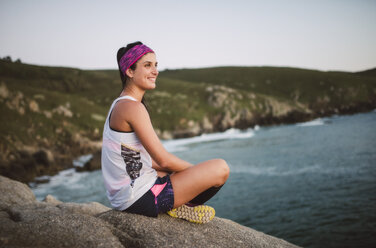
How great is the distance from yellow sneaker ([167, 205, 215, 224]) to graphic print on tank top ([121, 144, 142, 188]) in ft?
A: 4.26

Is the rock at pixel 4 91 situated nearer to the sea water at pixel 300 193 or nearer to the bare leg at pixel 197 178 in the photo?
the sea water at pixel 300 193

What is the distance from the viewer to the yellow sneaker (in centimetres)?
489

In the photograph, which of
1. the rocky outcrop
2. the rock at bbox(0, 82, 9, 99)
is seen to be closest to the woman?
the rocky outcrop

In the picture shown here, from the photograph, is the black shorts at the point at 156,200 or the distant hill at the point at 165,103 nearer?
the black shorts at the point at 156,200

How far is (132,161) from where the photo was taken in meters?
4.14

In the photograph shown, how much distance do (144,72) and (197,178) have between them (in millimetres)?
2190

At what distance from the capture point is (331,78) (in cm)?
11312

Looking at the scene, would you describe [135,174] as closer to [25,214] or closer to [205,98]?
[25,214]

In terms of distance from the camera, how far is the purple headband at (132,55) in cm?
431

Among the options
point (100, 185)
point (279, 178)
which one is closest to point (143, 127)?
point (279, 178)

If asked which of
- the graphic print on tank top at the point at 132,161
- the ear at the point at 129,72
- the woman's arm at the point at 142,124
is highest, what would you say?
the ear at the point at 129,72

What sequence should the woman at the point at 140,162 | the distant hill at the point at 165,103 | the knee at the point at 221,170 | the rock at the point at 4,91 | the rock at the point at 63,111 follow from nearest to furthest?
the woman at the point at 140,162
the knee at the point at 221,170
the distant hill at the point at 165,103
the rock at the point at 4,91
the rock at the point at 63,111

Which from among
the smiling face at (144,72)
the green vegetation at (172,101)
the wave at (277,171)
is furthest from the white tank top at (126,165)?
the wave at (277,171)

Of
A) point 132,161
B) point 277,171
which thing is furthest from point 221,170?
point 277,171
